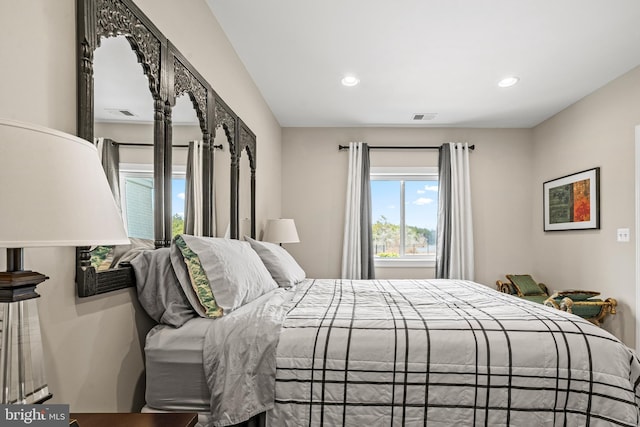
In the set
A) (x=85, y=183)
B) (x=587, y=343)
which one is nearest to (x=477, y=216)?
(x=587, y=343)

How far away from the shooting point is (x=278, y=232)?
431cm

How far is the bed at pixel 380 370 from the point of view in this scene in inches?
62.8

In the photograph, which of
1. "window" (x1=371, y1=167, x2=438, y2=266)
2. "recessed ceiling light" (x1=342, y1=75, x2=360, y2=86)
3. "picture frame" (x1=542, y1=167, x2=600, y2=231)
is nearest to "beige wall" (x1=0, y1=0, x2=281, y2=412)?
"recessed ceiling light" (x1=342, y1=75, x2=360, y2=86)

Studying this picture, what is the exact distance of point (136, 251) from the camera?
5.62ft

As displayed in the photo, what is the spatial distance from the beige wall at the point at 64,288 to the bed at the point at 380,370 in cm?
12

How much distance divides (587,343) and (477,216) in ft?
13.1

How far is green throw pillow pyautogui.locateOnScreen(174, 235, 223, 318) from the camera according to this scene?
1788 millimetres

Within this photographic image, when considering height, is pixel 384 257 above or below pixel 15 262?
below

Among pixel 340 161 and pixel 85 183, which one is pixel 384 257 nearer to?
pixel 340 161

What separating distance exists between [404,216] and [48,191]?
5216 mm

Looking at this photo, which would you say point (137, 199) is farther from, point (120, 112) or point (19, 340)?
point (19, 340)

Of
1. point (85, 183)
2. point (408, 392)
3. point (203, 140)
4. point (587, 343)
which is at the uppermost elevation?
point (203, 140)

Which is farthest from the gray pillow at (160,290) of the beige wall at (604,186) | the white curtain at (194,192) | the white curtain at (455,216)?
the white curtain at (455,216)

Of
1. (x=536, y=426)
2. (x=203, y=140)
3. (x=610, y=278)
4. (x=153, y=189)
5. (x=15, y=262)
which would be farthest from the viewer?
(x=610, y=278)
